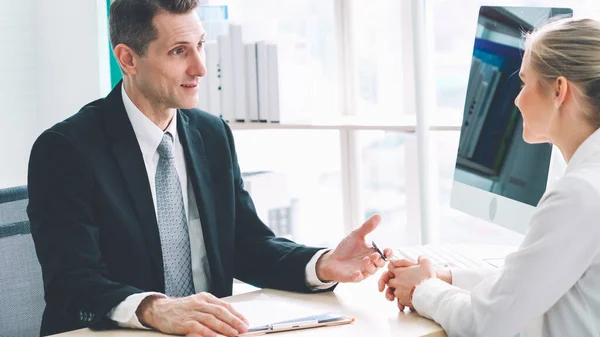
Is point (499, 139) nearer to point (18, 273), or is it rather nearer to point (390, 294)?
point (390, 294)

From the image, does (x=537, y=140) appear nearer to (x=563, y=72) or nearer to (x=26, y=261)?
(x=563, y=72)

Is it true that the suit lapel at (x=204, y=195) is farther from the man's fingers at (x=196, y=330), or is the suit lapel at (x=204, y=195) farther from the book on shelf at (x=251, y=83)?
the book on shelf at (x=251, y=83)

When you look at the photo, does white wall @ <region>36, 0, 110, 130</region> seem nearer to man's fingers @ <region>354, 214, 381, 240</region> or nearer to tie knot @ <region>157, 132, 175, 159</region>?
tie knot @ <region>157, 132, 175, 159</region>

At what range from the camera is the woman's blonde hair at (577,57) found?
4.67 ft

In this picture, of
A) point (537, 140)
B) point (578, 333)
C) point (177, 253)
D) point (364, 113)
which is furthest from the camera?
point (364, 113)

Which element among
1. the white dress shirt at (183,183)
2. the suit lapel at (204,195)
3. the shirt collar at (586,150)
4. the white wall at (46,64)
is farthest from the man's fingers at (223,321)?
the white wall at (46,64)

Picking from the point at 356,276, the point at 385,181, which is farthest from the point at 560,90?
the point at 385,181

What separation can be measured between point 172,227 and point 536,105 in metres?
0.88

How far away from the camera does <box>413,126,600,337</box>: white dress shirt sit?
133 cm

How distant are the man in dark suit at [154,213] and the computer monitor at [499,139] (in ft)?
1.28

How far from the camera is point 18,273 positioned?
1935mm

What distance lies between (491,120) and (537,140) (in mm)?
441

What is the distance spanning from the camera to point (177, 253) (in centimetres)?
193

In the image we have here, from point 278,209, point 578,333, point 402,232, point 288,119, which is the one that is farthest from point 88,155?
point 402,232
